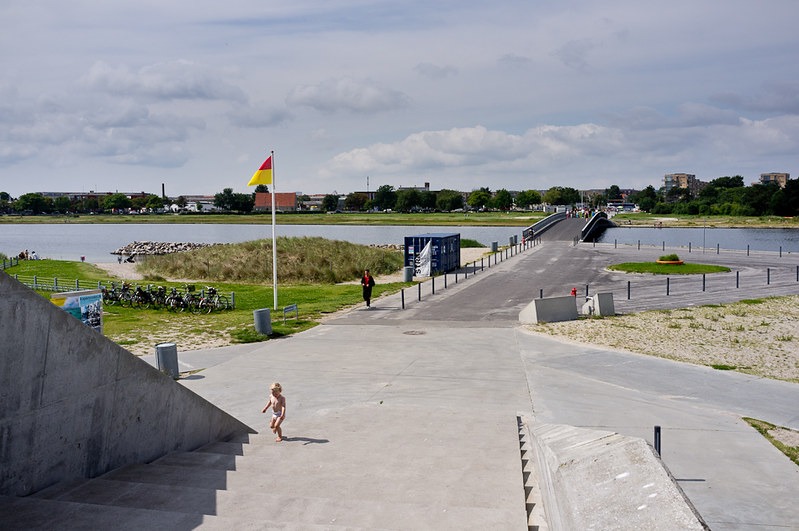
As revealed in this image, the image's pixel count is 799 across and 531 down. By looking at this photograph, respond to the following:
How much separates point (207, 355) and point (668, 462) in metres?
12.7

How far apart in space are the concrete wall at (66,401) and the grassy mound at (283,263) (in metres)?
33.1

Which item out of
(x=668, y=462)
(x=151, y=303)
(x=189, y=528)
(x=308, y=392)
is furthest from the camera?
(x=151, y=303)

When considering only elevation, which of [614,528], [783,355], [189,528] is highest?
[614,528]

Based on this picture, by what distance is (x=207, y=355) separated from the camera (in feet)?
61.7

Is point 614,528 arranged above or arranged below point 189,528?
above

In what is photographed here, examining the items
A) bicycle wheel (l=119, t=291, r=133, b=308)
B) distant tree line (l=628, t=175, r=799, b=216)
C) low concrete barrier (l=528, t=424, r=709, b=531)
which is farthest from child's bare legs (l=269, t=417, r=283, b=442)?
distant tree line (l=628, t=175, r=799, b=216)

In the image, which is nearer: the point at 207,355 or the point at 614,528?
the point at 614,528

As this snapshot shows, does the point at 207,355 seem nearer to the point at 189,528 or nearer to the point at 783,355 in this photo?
the point at 189,528

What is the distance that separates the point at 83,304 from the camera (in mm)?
18500

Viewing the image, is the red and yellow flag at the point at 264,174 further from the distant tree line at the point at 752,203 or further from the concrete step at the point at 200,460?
the distant tree line at the point at 752,203

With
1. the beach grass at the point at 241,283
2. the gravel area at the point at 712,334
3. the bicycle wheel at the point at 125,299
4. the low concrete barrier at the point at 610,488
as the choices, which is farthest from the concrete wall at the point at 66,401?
the bicycle wheel at the point at 125,299

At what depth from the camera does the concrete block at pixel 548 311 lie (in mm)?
23516

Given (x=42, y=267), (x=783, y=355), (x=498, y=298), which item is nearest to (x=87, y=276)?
(x=42, y=267)

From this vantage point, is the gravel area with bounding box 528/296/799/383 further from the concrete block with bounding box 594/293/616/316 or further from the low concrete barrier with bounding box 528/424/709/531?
the low concrete barrier with bounding box 528/424/709/531
